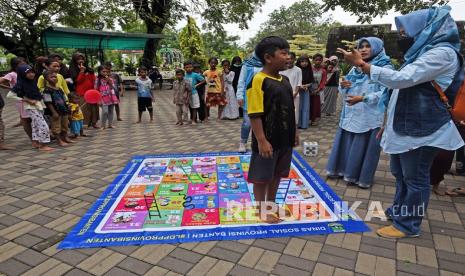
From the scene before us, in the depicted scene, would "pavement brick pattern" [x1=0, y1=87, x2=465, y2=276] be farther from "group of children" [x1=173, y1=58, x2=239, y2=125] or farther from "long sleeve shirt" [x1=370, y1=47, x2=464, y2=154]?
"group of children" [x1=173, y1=58, x2=239, y2=125]

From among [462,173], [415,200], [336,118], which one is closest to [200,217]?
[415,200]

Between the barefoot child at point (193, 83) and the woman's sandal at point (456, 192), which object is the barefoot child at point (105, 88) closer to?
the barefoot child at point (193, 83)

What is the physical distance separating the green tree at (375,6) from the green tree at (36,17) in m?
7.64

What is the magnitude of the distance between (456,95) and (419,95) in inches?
15.4

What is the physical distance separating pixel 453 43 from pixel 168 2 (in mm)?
16201

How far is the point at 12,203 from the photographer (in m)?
3.42

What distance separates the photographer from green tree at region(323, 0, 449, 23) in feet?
35.5

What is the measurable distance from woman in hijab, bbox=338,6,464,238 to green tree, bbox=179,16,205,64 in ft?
70.9

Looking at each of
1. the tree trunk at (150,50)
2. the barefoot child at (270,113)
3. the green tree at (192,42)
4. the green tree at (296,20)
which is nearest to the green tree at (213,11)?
the tree trunk at (150,50)

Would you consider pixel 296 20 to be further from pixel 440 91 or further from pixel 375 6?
pixel 440 91

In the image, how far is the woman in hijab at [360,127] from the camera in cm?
345

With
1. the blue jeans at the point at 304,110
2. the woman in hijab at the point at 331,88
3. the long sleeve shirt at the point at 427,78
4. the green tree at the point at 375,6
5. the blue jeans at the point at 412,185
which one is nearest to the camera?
the long sleeve shirt at the point at 427,78

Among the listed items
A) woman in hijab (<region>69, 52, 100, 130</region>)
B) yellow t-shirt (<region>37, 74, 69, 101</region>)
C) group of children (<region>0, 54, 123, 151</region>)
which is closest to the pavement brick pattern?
group of children (<region>0, 54, 123, 151</region>)

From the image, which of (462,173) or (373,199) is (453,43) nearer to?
(373,199)
